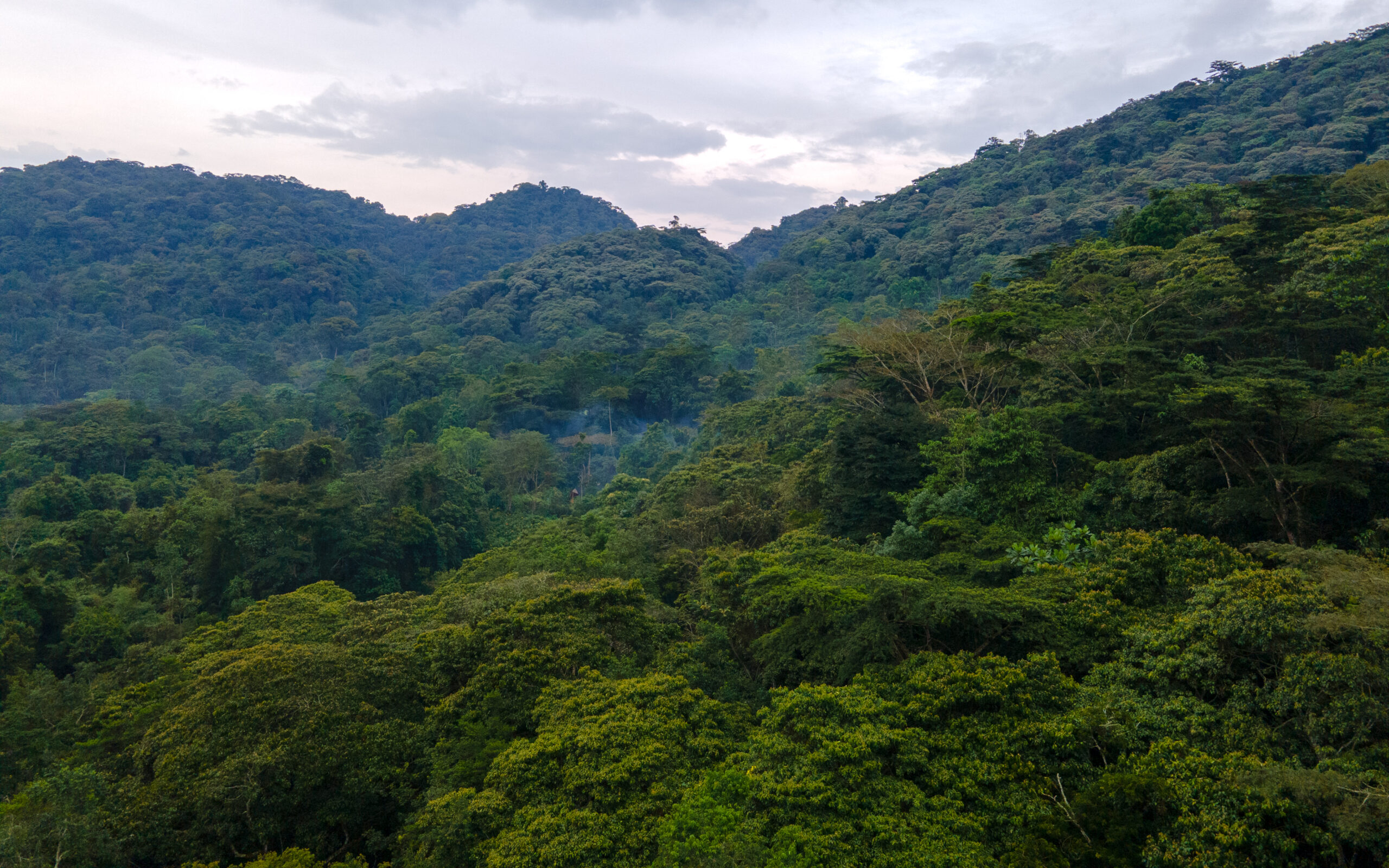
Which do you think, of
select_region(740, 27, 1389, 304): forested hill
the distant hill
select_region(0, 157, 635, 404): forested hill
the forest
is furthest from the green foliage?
the distant hill

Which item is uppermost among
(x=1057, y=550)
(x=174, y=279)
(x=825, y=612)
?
(x=174, y=279)

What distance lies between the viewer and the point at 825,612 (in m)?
9.52

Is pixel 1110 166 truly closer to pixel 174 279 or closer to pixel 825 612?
pixel 825 612

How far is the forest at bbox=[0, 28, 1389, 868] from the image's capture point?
20.4 ft

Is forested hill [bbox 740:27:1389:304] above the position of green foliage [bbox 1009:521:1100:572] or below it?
above

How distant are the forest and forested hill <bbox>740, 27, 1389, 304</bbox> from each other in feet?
65.2

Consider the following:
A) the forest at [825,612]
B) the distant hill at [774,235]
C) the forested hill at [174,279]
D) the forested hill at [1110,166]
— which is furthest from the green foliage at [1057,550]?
the distant hill at [774,235]

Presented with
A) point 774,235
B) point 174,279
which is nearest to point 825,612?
point 174,279

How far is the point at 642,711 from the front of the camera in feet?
28.6

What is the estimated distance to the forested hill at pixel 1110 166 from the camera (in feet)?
127

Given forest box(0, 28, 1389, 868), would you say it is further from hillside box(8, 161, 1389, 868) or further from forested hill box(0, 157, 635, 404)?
forested hill box(0, 157, 635, 404)

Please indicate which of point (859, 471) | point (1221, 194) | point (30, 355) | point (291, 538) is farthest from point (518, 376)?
point (30, 355)

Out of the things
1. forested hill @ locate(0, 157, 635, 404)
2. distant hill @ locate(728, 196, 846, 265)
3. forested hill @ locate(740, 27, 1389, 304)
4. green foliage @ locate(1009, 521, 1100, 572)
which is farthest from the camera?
distant hill @ locate(728, 196, 846, 265)

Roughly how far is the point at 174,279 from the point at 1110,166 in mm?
78909
